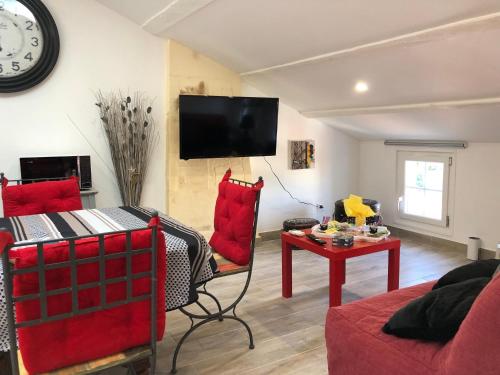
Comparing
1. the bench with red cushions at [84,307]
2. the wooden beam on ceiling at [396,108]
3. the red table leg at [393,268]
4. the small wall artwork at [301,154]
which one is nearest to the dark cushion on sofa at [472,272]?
the red table leg at [393,268]

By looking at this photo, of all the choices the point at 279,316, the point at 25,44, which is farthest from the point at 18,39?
the point at 279,316

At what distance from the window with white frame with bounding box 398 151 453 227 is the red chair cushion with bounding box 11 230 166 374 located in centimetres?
384

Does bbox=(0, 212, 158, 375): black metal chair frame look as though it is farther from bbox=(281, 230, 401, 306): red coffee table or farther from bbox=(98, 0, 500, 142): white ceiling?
bbox=(98, 0, 500, 142): white ceiling

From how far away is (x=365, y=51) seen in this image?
3.05 meters

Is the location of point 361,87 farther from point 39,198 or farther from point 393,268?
point 39,198

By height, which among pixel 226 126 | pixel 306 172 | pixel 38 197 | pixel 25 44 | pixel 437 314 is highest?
pixel 25 44

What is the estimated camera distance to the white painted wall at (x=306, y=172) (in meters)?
4.91

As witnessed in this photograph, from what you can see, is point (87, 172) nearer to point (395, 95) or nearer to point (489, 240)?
point (395, 95)

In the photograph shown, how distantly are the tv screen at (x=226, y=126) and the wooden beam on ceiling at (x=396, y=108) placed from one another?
0.63 meters

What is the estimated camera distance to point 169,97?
4121 mm

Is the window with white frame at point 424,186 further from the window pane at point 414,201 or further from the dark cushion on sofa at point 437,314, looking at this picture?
the dark cushion on sofa at point 437,314

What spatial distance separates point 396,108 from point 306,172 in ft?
5.09

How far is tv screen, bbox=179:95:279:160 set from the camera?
4.00 metres

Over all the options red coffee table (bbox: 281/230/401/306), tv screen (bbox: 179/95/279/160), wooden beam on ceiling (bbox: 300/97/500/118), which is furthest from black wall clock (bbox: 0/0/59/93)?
wooden beam on ceiling (bbox: 300/97/500/118)
